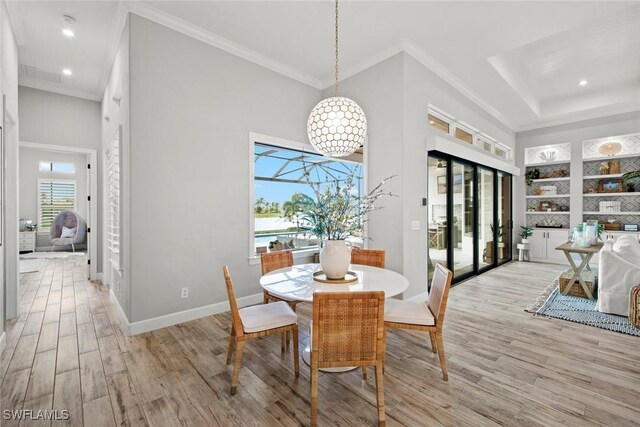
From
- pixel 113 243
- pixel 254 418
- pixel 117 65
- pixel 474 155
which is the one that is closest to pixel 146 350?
pixel 254 418

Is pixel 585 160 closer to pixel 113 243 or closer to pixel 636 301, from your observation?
pixel 636 301

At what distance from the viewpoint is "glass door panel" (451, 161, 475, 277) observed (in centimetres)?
468

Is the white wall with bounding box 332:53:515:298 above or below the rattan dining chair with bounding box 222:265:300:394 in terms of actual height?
above

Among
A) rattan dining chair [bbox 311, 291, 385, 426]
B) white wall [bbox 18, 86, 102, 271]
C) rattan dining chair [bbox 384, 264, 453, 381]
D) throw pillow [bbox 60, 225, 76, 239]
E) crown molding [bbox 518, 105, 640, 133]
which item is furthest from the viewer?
throw pillow [bbox 60, 225, 76, 239]

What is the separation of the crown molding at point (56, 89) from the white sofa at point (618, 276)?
7.89 m

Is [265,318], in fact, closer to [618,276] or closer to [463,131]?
[618,276]

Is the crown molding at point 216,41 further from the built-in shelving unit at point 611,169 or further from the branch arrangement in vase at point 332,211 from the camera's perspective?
the built-in shelving unit at point 611,169

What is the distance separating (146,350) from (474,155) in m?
5.23

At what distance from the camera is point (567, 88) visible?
5559 mm

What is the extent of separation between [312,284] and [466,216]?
12.9 ft

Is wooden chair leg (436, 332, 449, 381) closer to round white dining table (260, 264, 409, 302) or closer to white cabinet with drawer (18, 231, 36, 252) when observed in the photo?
round white dining table (260, 264, 409, 302)

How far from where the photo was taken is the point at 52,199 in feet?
27.7

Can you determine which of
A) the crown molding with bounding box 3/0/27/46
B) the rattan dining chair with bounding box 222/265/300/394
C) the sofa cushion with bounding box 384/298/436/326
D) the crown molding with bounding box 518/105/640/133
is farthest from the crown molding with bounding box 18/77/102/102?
the crown molding with bounding box 518/105/640/133

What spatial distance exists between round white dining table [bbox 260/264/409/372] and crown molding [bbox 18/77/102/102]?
505 cm
